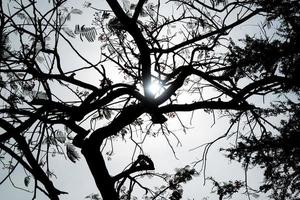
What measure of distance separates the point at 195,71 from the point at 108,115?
1.84m

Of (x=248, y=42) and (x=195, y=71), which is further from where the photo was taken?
(x=248, y=42)

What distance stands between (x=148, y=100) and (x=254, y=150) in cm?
445

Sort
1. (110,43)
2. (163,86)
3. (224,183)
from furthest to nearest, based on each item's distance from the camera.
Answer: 1. (224,183)
2. (110,43)
3. (163,86)

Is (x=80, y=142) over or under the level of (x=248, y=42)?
under

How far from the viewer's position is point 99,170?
3.33 meters

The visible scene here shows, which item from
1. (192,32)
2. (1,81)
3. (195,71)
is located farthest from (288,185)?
(1,81)

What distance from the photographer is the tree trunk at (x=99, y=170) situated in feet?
10.6

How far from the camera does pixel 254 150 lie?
6.89 m

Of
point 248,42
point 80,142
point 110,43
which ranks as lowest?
point 80,142

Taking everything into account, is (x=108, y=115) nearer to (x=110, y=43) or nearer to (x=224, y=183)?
(x=110, y=43)

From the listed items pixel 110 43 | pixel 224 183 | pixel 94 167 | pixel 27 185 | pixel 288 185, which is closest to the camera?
pixel 94 167

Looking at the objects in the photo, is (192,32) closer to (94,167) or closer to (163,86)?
(163,86)

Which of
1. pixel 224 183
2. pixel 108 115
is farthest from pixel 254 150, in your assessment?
pixel 108 115

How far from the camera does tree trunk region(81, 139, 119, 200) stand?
3.22 meters
